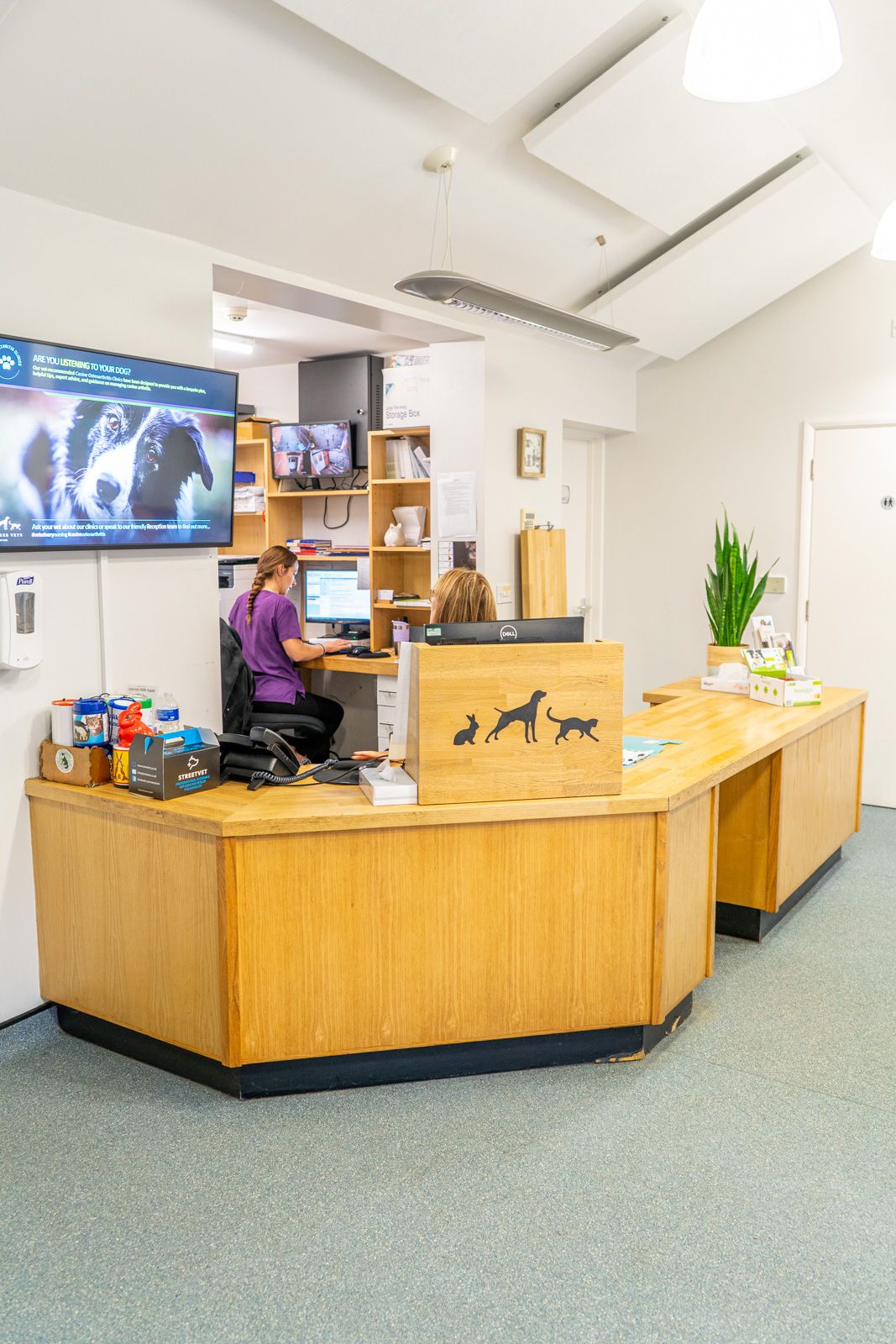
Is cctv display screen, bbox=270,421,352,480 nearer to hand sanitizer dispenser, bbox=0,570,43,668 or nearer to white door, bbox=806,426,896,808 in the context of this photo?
white door, bbox=806,426,896,808

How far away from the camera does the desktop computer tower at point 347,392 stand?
19.5ft

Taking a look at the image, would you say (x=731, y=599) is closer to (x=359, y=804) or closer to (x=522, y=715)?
(x=522, y=715)

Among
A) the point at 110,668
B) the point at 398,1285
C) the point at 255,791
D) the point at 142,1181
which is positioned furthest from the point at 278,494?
the point at 398,1285

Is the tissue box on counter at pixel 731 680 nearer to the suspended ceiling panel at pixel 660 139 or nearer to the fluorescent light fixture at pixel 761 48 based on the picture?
the suspended ceiling panel at pixel 660 139

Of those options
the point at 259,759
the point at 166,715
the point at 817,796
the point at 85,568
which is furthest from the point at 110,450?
the point at 817,796

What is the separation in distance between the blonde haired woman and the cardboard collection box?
1077mm

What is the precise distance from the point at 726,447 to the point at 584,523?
1.07 meters

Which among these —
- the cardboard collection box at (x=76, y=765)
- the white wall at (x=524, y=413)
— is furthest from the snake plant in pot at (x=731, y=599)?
the cardboard collection box at (x=76, y=765)

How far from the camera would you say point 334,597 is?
6105 mm

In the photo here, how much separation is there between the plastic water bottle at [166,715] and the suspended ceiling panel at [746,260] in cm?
319

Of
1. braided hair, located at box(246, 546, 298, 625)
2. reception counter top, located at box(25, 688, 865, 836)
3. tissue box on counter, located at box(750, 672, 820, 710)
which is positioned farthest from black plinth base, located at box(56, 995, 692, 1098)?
braided hair, located at box(246, 546, 298, 625)

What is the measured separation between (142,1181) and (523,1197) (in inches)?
35.5

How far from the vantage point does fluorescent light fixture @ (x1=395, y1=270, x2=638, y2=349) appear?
341cm

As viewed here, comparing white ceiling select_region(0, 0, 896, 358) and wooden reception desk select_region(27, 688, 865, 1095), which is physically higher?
white ceiling select_region(0, 0, 896, 358)
